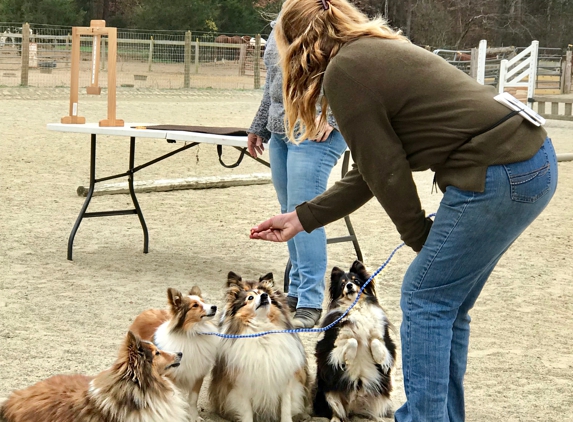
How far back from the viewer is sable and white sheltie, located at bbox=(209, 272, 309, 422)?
10.6ft

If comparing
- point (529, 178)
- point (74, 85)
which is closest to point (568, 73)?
point (74, 85)

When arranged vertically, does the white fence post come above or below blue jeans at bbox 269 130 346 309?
above

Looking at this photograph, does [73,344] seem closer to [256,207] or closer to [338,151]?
[338,151]

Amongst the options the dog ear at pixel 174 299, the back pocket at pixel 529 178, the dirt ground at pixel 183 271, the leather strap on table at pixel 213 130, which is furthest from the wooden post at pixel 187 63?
the back pocket at pixel 529 178

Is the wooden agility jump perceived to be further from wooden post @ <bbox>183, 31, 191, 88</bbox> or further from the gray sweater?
wooden post @ <bbox>183, 31, 191, 88</bbox>

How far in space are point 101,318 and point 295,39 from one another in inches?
106

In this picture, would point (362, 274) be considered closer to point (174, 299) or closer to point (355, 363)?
point (355, 363)

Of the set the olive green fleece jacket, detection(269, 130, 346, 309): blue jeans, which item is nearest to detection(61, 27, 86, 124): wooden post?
detection(269, 130, 346, 309): blue jeans

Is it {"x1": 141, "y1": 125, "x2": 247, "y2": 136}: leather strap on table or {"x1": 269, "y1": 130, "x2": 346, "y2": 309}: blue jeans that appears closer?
{"x1": 269, "y1": 130, "x2": 346, "y2": 309}: blue jeans

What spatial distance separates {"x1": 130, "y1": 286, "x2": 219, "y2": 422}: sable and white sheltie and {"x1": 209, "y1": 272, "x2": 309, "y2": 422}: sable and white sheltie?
64 millimetres

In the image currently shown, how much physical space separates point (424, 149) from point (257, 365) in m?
1.26

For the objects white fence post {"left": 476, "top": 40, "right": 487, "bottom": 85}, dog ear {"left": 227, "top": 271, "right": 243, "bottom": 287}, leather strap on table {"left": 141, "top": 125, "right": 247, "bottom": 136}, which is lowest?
dog ear {"left": 227, "top": 271, "right": 243, "bottom": 287}

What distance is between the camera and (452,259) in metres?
2.47

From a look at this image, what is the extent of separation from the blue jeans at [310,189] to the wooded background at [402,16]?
29067 mm
